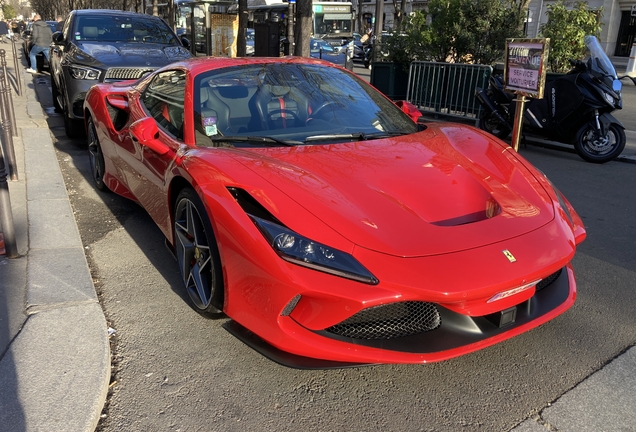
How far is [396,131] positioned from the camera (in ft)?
12.0

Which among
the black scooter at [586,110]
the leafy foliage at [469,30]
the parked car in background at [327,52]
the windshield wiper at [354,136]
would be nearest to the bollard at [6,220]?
the windshield wiper at [354,136]

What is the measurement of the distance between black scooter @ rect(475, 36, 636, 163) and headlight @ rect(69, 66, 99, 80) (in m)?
5.58

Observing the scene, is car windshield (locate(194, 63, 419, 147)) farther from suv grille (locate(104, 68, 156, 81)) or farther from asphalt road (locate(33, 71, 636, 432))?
suv grille (locate(104, 68, 156, 81))

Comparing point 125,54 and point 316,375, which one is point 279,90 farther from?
point 125,54

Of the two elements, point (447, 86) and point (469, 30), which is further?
point (469, 30)

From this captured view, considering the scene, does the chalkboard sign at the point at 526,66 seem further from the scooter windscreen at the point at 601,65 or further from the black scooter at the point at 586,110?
the scooter windscreen at the point at 601,65

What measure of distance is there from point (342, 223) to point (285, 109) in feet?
4.46

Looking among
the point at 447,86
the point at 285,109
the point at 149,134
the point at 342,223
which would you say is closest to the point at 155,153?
the point at 149,134

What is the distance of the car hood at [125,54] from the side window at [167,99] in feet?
11.1

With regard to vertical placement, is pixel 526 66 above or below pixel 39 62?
above

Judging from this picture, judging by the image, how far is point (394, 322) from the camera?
239 cm

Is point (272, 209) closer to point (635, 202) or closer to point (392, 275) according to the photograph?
point (392, 275)

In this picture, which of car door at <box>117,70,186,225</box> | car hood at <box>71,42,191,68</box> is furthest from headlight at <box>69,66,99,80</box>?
car door at <box>117,70,186,225</box>

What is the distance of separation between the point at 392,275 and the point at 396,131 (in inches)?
63.5
